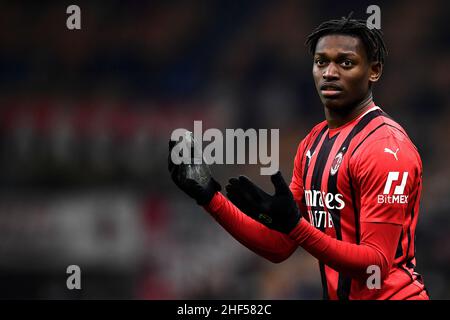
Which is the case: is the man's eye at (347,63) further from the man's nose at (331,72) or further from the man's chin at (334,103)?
the man's chin at (334,103)

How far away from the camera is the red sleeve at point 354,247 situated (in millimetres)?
3590

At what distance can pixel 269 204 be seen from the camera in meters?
3.50

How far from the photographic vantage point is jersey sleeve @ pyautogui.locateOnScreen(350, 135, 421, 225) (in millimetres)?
3645

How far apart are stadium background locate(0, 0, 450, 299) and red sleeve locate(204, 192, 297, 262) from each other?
20.0ft

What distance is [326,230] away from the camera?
3.98 metres

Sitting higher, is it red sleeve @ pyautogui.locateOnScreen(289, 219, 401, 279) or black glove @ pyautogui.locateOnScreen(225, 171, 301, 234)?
black glove @ pyautogui.locateOnScreen(225, 171, 301, 234)

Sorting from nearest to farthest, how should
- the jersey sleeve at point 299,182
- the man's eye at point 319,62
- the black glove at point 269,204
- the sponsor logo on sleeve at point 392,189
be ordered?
the black glove at point 269,204
the sponsor logo on sleeve at point 392,189
the man's eye at point 319,62
the jersey sleeve at point 299,182

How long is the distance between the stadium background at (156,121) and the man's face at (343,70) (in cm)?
649

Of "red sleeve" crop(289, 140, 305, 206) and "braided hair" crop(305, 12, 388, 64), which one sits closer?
"braided hair" crop(305, 12, 388, 64)

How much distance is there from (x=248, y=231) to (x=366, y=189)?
0.73 meters

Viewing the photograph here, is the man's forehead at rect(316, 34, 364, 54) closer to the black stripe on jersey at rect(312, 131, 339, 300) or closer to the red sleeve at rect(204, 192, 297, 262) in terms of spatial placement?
the black stripe on jersey at rect(312, 131, 339, 300)

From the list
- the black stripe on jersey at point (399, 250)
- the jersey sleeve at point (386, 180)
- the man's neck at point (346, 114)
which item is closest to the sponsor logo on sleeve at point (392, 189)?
the jersey sleeve at point (386, 180)

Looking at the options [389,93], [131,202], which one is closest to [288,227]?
[131,202]

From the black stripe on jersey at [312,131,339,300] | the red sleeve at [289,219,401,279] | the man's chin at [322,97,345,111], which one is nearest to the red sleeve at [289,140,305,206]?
the black stripe on jersey at [312,131,339,300]
